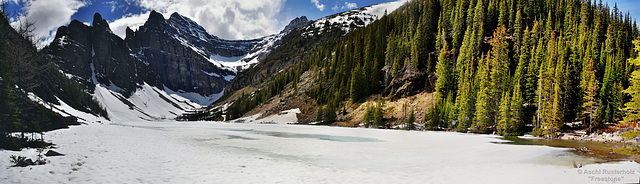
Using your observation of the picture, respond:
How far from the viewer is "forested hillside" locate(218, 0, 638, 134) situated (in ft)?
180

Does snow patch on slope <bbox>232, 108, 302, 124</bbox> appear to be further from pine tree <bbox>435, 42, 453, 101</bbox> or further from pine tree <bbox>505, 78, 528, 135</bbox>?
pine tree <bbox>505, 78, 528, 135</bbox>

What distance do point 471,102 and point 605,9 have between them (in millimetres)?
58327

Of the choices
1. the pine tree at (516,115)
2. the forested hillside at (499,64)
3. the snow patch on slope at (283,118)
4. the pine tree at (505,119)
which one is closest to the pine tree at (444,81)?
the forested hillside at (499,64)

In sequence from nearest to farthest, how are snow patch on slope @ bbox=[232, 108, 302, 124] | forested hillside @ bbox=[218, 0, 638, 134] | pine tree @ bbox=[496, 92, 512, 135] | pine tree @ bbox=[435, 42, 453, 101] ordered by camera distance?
pine tree @ bbox=[496, 92, 512, 135], forested hillside @ bbox=[218, 0, 638, 134], pine tree @ bbox=[435, 42, 453, 101], snow patch on slope @ bbox=[232, 108, 302, 124]

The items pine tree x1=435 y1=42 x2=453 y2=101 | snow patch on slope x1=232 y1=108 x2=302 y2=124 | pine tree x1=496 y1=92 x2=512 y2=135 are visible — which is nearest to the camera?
pine tree x1=496 y1=92 x2=512 y2=135

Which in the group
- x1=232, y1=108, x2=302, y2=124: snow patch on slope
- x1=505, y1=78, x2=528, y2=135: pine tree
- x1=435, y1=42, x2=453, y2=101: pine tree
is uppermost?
x1=435, y1=42, x2=453, y2=101: pine tree

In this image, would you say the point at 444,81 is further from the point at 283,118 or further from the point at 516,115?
the point at 283,118

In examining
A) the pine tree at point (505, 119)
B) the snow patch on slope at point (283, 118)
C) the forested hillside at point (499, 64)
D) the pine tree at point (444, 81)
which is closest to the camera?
the pine tree at point (505, 119)

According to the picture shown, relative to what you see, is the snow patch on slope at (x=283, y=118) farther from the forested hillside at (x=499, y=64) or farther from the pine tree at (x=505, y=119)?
the pine tree at (x=505, y=119)

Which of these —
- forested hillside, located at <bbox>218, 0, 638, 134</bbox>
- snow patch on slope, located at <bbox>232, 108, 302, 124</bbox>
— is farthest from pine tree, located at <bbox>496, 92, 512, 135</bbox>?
snow patch on slope, located at <bbox>232, 108, 302, 124</bbox>

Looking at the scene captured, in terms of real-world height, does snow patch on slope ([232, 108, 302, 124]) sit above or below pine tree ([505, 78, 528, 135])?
below

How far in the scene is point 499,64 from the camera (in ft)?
228

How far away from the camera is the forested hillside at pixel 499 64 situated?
54875 mm

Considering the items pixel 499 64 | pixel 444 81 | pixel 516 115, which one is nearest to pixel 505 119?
pixel 516 115
